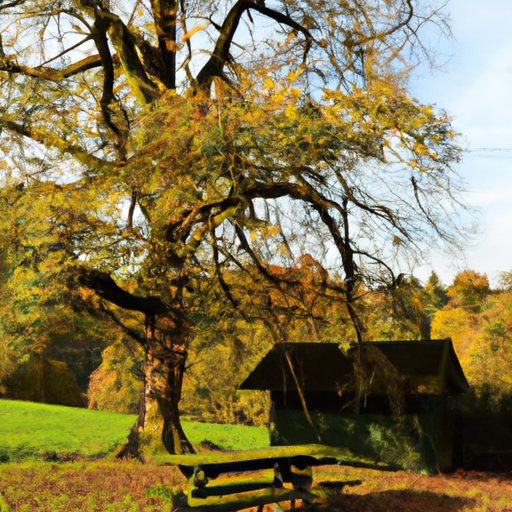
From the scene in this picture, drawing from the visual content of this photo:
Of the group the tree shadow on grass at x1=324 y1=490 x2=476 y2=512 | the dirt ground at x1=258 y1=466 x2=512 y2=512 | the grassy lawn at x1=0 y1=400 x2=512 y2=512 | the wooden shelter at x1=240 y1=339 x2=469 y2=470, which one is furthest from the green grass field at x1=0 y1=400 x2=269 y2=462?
the tree shadow on grass at x1=324 y1=490 x2=476 y2=512

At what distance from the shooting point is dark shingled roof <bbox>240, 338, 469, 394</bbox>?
16.9 meters

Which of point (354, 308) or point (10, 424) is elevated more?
point (354, 308)

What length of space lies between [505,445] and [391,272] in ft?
27.9

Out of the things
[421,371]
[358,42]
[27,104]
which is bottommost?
[421,371]

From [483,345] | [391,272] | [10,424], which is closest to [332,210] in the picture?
[391,272]

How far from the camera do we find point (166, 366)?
16.1 metres

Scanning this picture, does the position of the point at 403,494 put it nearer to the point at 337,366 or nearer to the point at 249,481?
the point at 249,481

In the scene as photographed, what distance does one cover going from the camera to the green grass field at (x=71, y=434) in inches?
888

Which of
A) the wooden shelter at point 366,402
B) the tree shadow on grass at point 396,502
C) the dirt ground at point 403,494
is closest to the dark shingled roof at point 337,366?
the wooden shelter at point 366,402

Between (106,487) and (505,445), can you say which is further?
(505,445)

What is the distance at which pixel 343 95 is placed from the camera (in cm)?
1311

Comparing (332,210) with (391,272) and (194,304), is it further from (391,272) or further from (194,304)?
(194,304)

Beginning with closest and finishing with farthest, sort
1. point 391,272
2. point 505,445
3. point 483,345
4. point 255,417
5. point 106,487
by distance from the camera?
1. point 106,487
2. point 391,272
3. point 505,445
4. point 483,345
5. point 255,417

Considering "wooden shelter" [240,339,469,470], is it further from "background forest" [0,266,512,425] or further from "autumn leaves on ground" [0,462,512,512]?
"autumn leaves on ground" [0,462,512,512]
